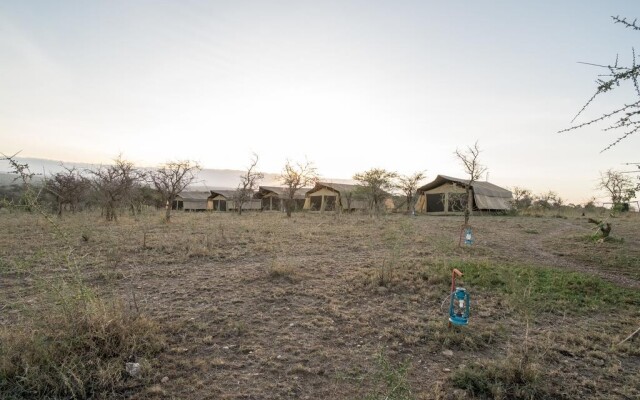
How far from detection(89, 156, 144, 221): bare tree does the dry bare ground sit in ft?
28.9

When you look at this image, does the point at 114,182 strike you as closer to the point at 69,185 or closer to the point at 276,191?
the point at 69,185

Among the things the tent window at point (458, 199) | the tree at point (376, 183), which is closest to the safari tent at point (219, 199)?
the tree at point (376, 183)

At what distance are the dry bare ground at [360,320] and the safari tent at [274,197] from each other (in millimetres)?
35498

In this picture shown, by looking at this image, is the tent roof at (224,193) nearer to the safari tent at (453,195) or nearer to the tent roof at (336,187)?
the tent roof at (336,187)

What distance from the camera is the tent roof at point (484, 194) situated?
2958 cm

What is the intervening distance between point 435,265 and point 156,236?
9.82 metres

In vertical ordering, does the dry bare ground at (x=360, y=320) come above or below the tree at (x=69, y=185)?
below

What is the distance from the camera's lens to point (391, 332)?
178 inches

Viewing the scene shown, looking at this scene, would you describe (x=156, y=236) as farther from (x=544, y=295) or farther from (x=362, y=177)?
(x=362, y=177)

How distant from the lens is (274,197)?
47.5 meters

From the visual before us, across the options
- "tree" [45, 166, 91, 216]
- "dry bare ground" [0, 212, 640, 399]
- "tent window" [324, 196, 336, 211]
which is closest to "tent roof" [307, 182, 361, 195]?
"tent window" [324, 196, 336, 211]

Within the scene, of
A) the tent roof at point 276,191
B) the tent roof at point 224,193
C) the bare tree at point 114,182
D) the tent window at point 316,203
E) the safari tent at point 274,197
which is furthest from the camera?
the tent roof at point 224,193

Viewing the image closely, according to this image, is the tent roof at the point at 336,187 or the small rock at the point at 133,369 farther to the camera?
the tent roof at the point at 336,187

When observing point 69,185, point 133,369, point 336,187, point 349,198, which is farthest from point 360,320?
point 336,187
